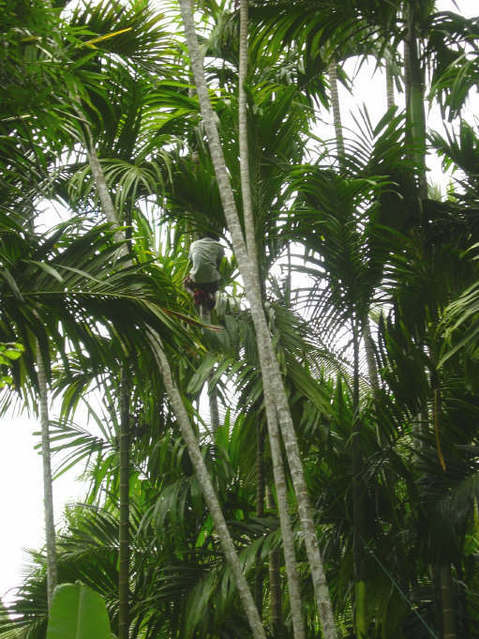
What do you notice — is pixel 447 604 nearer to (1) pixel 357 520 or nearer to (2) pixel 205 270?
(1) pixel 357 520

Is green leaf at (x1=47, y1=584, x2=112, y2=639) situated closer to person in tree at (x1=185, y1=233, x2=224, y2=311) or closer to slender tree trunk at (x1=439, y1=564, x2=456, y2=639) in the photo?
slender tree trunk at (x1=439, y1=564, x2=456, y2=639)

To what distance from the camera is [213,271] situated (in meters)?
4.29

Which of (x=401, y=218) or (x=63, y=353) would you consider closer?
(x=63, y=353)

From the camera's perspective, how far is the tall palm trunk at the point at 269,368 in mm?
2992

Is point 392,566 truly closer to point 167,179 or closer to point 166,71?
point 167,179

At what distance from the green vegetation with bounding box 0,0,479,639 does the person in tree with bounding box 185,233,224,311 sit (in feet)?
0.38

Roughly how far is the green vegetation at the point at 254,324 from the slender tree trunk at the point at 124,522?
0.01 m

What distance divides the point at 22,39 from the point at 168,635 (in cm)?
286

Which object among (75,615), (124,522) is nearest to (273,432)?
(124,522)

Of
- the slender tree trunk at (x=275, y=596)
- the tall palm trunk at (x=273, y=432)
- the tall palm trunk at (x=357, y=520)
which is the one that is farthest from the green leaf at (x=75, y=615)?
the slender tree trunk at (x=275, y=596)

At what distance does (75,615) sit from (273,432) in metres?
1.71

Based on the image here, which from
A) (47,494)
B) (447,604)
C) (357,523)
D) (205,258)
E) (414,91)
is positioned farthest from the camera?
(47,494)

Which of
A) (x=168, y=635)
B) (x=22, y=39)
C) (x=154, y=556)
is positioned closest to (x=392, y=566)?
(x=168, y=635)

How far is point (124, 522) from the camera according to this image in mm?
4129
